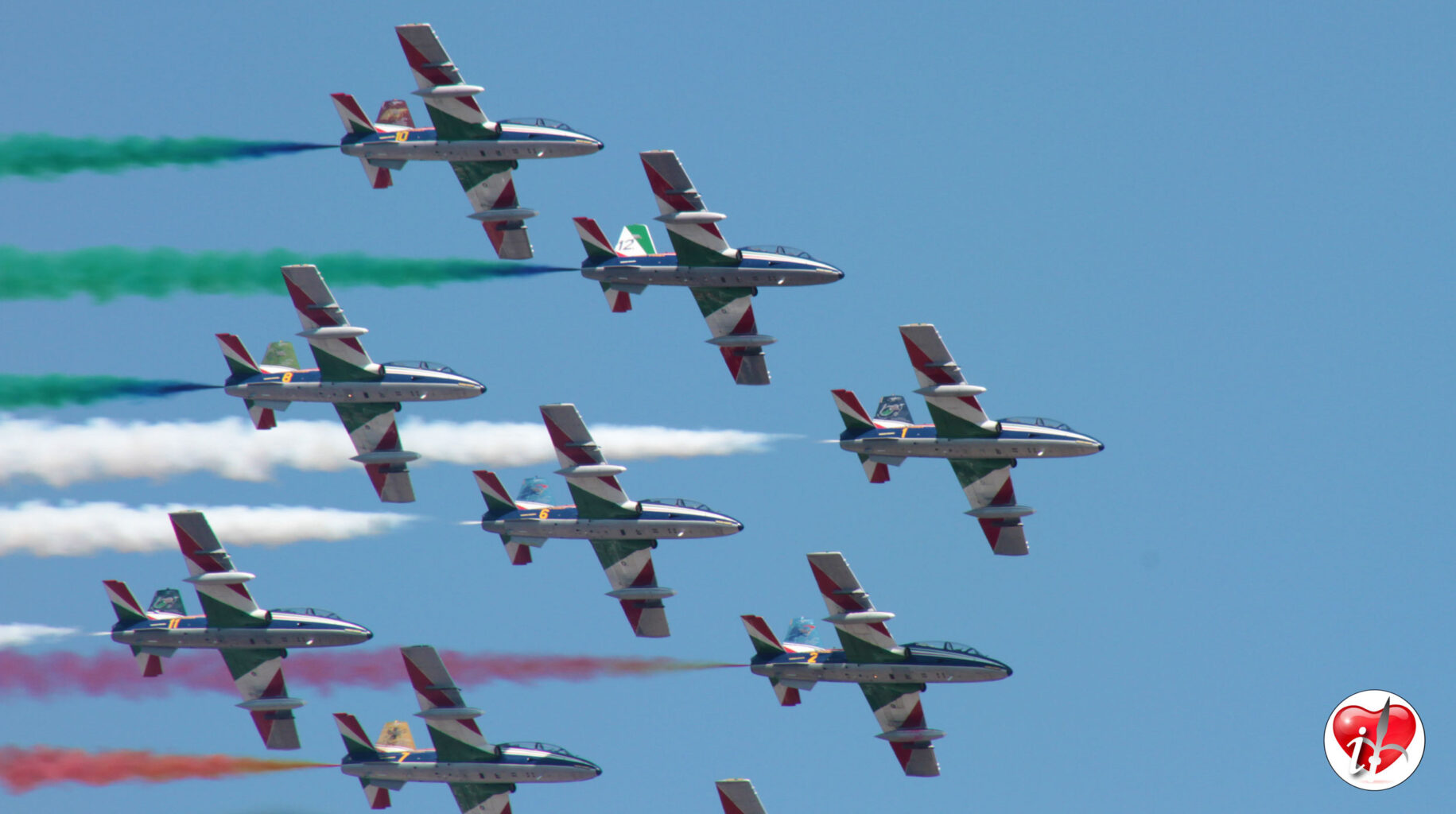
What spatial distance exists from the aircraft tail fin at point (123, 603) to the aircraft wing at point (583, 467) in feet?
76.0

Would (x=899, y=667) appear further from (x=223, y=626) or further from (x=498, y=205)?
(x=223, y=626)

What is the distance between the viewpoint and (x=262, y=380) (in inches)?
5787

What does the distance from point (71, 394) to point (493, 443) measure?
79.1ft

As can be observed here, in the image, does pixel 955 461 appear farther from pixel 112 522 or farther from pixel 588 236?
pixel 112 522

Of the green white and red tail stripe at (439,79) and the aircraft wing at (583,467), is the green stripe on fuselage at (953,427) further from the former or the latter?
the green white and red tail stripe at (439,79)

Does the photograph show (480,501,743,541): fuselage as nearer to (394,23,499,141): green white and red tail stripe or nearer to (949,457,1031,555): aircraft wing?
(949,457,1031,555): aircraft wing

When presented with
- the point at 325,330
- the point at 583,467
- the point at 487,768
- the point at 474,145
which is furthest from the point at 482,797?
the point at 474,145

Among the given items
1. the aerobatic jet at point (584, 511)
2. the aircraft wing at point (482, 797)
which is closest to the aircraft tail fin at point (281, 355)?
the aerobatic jet at point (584, 511)

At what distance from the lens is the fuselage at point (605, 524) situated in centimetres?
14738

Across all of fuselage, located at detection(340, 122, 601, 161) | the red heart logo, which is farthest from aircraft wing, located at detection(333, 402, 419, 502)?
the red heart logo

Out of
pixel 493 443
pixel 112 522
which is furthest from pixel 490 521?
pixel 112 522

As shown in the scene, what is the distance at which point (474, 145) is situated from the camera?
148250mm

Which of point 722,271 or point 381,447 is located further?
point 381,447

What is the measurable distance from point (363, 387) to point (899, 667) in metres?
30.6
